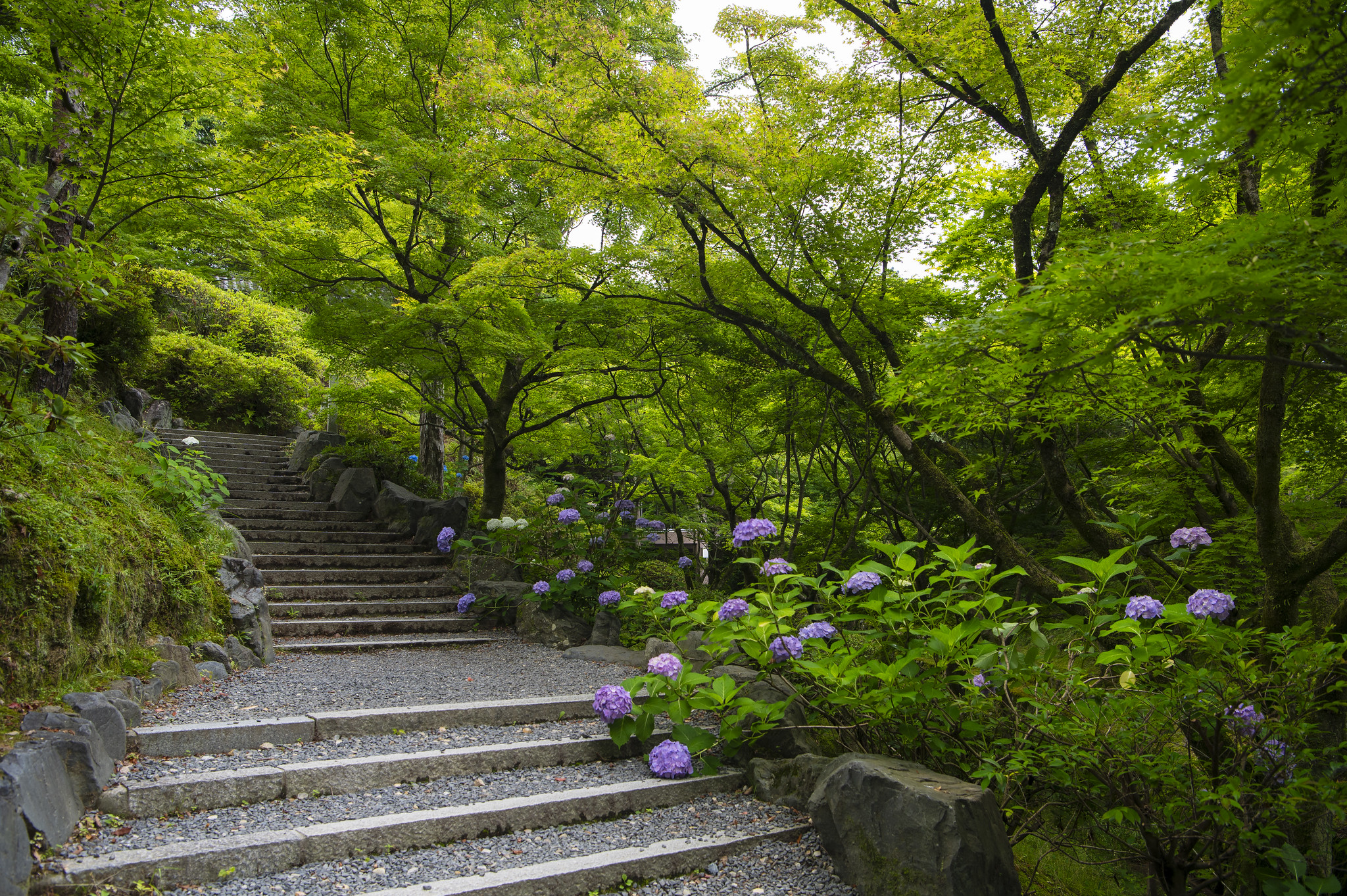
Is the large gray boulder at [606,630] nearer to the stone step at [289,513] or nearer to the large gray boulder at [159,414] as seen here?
the stone step at [289,513]

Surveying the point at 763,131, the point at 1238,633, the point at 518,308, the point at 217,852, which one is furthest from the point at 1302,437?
the point at 217,852

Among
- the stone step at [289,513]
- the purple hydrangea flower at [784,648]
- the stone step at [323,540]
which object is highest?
the stone step at [289,513]

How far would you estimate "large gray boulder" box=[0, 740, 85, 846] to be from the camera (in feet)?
6.88

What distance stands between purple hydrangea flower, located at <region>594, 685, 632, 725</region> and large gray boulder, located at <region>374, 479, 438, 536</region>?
5845 mm

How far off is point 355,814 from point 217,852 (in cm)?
50

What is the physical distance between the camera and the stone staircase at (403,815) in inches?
91.0

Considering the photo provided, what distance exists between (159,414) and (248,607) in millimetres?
9442

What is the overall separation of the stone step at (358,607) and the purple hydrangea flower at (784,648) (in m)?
4.64

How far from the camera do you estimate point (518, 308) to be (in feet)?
22.1

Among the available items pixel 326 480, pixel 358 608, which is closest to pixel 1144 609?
pixel 358 608

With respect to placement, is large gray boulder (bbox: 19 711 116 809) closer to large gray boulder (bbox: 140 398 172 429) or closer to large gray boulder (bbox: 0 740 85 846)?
large gray boulder (bbox: 0 740 85 846)

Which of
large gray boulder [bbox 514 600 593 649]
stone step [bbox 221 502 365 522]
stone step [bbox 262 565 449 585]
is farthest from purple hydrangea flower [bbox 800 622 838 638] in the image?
stone step [bbox 221 502 365 522]

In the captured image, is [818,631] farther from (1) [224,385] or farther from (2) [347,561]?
(1) [224,385]

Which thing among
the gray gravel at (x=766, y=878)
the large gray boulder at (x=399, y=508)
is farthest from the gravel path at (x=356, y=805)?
the large gray boulder at (x=399, y=508)
